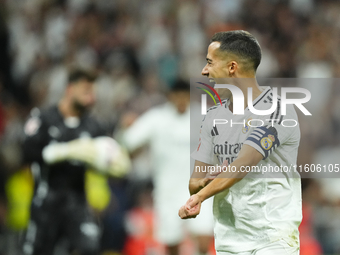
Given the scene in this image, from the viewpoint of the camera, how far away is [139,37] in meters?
11.2

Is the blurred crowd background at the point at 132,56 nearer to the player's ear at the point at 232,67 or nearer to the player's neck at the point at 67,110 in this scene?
the player's neck at the point at 67,110

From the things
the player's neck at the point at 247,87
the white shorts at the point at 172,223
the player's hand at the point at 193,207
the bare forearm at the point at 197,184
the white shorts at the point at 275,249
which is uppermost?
the player's neck at the point at 247,87

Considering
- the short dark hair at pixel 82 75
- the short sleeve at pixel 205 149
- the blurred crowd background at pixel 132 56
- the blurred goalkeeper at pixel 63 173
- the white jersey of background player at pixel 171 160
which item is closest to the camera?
the short sleeve at pixel 205 149

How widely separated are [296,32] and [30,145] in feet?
22.0

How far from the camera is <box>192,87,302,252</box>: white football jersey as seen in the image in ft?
9.80

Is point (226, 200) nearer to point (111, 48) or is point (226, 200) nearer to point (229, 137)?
point (229, 137)

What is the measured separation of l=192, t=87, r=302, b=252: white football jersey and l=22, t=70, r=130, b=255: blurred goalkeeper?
9.93ft

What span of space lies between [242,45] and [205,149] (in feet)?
2.01

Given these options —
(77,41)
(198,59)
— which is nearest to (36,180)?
(198,59)

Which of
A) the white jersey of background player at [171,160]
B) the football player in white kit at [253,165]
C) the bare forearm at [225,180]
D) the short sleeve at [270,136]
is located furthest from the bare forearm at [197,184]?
the white jersey of background player at [171,160]

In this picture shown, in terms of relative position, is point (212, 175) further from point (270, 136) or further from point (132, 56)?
point (132, 56)

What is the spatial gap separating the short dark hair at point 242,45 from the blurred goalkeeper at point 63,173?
325 centimetres

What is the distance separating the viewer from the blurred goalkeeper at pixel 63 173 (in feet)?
19.4

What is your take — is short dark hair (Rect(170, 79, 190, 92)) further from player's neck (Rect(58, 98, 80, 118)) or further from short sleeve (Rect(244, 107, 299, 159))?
short sleeve (Rect(244, 107, 299, 159))
